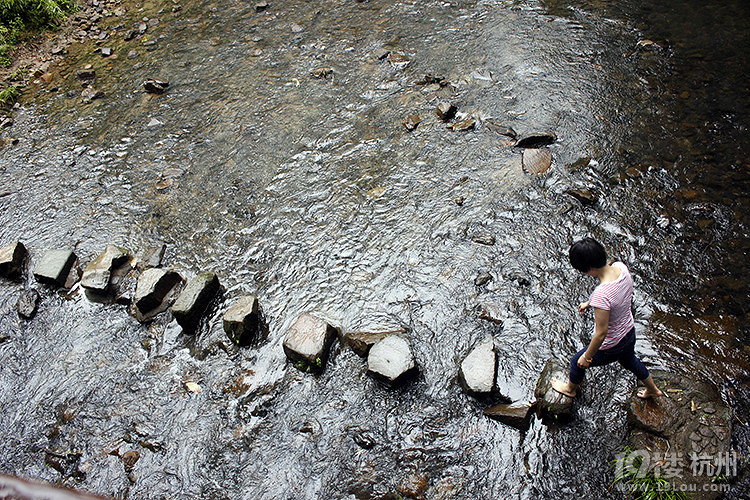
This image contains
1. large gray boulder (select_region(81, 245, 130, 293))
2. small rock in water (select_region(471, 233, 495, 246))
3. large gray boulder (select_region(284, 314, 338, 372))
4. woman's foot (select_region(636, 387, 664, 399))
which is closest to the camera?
woman's foot (select_region(636, 387, 664, 399))

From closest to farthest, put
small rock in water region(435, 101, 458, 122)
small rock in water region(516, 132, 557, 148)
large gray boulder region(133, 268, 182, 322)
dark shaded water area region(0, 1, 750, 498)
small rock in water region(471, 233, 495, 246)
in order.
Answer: dark shaded water area region(0, 1, 750, 498) < large gray boulder region(133, 268, 182, 322) < small rock in water region(471, 233, 495, 246) < small rock in water region(516, 132, 557, 148) < small rock in water region(435, 101, 458, 122)

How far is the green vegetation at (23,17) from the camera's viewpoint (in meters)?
8.46

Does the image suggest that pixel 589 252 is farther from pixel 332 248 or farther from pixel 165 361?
pixel 165 361

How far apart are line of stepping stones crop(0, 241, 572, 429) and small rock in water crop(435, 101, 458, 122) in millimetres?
3188

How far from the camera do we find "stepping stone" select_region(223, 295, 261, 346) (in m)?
3.98

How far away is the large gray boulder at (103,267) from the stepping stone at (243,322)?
1.49m

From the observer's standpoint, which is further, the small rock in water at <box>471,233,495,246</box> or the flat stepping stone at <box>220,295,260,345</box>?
the small rock in water at <box>471,233,495,246</box>

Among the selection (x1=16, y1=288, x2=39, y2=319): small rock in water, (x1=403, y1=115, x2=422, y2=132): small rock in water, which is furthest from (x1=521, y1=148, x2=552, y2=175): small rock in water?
(x1=16, y1=288, x2=39, y2=319): small rock in water

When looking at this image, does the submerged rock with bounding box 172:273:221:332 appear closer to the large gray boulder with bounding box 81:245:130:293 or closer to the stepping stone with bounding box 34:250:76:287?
the large gray boulder with bounding box 81:245:130:293

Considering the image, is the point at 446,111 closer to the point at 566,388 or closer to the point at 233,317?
the point at 233,317

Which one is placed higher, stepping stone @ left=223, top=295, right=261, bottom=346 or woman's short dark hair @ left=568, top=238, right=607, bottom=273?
woman's short dark hair @ left=568, top=238, right=607, bottom=273

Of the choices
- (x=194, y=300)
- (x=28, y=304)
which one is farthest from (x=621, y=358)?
(x=28, y=304)

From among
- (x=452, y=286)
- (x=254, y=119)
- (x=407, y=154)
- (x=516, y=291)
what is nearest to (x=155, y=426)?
(x=452, y=286)

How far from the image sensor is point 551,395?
325 cm
